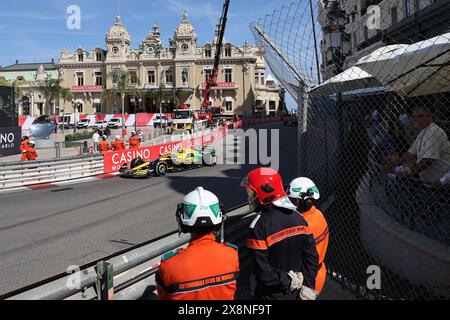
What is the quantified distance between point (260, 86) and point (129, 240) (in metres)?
61.4

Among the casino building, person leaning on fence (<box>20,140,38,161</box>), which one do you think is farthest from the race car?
the casino building

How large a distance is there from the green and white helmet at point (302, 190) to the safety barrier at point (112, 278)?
3.61 feet

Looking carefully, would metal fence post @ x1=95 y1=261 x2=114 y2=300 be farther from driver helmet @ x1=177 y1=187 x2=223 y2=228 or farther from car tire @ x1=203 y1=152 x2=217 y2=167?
car tire @ x1=203 y1=152 x2=217 y2=167

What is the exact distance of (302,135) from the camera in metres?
4.67

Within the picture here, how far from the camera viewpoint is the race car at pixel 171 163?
45.4ft

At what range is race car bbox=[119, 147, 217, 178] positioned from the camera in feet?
45.4

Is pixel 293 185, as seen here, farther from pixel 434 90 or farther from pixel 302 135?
pixel 434 90

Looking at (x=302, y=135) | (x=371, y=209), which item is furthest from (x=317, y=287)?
(x=371, y=209)

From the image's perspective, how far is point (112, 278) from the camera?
2.66 metres

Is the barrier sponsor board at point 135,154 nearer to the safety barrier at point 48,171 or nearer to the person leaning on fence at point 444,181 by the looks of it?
the safety barrier at point 48,171

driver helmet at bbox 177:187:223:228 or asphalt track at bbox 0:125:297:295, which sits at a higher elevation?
driver helmet at bbox 177:187:223:228

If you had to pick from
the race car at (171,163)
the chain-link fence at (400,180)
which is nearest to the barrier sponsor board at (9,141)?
the race car at (171,163)

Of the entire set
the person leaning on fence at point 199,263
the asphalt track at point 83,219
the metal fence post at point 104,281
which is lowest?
Answer: the asphalt track at point 83,219

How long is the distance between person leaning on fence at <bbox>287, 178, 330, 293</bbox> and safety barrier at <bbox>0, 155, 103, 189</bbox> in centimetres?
1177
